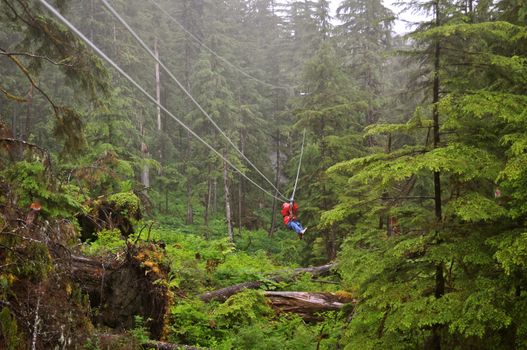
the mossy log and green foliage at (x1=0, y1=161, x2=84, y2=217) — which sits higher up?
green foliage at (x1=0, y1=161, x2=84, y2=217)

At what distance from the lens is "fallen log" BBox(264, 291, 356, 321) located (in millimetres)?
9867

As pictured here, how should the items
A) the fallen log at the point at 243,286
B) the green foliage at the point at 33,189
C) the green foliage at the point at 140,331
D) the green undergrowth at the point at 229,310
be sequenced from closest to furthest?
the green foliage at the point at 33,189, the green foliage at the point at 140,331, the green undergrowth at the point at 229,310, the fallen log at the point at 243,286

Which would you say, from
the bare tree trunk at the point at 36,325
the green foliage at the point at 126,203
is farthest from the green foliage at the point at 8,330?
the green foliage at the point at 126,203

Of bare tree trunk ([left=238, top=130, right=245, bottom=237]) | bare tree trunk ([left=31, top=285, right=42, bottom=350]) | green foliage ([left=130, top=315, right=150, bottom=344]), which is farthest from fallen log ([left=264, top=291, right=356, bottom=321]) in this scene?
bare tree trunk ([left=238, top=130, right=245, bottom=237])

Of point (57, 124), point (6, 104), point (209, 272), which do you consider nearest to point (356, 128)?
point (209, 272)

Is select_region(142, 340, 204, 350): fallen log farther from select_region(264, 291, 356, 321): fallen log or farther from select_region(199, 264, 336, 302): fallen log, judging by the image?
select_region(264, 291, 356, 321): fallen log

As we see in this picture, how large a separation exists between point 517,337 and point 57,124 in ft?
23.1

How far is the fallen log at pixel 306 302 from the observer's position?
9.87m

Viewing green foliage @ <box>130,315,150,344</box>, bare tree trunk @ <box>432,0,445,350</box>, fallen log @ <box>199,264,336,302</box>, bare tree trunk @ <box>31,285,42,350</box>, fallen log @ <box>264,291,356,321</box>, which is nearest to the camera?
bare tree trunk @ <box>31,285,42,350</box>

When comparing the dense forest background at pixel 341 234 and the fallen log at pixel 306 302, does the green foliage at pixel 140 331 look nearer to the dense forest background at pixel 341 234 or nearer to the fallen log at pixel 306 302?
the dense forest background at pixel 341 234

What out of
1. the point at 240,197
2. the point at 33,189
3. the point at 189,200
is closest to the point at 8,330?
the point at 33,189

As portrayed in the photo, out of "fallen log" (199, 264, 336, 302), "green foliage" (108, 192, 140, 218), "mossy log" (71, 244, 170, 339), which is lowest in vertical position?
"fallen log" (199, 264, 336, 302)

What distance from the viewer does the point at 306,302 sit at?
1002cm

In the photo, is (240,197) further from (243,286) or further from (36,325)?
(36,325)
